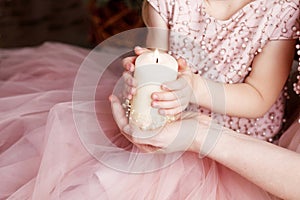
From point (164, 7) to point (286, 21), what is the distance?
0.82 feet

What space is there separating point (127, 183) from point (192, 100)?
0.21m

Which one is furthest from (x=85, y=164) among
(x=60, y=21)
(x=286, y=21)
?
(x=60, y=21)

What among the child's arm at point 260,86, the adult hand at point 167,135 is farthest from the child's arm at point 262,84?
the adult hand at point 167,135

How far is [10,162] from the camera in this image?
1035mm

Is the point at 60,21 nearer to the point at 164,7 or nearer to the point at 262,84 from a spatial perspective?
the point at 164,7

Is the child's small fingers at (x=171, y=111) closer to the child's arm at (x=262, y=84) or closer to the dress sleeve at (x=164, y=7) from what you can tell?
the child's arm at (x=262, y=84)

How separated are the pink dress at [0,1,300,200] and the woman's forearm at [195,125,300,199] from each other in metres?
0.05

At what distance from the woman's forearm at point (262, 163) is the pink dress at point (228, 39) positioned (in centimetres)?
18

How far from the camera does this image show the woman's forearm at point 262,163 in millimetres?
934

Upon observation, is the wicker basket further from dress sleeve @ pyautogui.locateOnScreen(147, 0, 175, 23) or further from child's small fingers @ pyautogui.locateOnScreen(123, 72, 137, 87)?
child's small fingers @ pyautogui.locateOnScreen(123, 72, 137, 87)

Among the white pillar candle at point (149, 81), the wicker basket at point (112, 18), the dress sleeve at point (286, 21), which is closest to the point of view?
the white pillar candle at point (149, 81)

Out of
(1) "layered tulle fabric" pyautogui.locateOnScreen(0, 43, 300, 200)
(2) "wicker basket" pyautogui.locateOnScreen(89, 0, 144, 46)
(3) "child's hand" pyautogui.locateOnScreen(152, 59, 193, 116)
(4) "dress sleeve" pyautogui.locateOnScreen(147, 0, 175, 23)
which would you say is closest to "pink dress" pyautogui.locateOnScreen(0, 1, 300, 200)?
(1) "layered tulle fabric" pyautogui.locateOnScreen(0, 43, 300, 200)

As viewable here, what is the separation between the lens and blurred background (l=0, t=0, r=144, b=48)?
2146mm

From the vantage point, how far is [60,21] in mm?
2721
